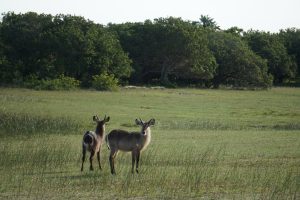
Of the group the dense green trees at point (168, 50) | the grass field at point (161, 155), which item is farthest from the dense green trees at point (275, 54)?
the grass field at point (161, 155)

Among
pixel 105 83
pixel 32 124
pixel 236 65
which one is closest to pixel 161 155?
pixel 32 124

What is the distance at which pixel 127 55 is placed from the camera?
62.8 m

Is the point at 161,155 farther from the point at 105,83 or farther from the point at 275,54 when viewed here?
the point at 275,54

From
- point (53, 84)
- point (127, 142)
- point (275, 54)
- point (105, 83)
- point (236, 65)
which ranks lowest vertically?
point (127, 142)

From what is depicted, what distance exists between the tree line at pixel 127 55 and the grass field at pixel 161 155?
2099 centimetres

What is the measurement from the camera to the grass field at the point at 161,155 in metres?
12.1

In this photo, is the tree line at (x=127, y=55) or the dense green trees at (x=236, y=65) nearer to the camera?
the tree line at (x=127, y=55)

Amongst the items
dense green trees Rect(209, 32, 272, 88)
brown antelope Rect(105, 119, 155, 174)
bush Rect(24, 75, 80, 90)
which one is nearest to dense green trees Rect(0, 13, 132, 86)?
bush Rect(24, 75, 80, 90)

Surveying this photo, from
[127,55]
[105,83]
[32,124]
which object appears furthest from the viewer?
[127,55]

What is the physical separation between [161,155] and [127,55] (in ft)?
149

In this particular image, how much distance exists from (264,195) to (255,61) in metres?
59.1

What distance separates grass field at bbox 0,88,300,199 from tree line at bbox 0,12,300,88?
21.0m

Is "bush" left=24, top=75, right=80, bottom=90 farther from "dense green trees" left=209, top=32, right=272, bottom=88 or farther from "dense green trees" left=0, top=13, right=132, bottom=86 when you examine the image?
"dense green trees" left=209, top=32, right=272, bottom=88

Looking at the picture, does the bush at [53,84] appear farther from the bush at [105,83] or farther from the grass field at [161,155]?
the grass field at [161,155]
